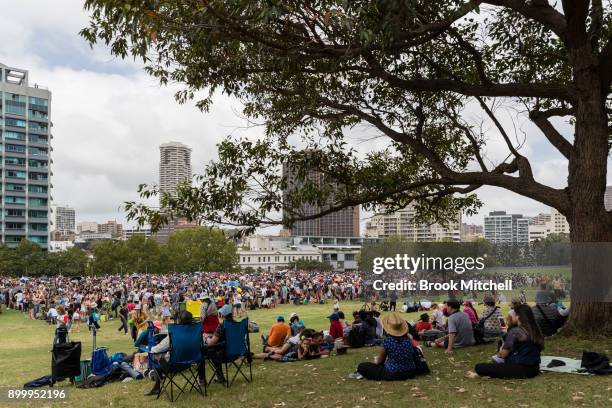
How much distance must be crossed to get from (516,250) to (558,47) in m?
10.5

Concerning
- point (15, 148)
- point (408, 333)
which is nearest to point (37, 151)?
point (15, 148)

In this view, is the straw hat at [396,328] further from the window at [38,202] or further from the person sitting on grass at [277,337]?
the window at [38,202]

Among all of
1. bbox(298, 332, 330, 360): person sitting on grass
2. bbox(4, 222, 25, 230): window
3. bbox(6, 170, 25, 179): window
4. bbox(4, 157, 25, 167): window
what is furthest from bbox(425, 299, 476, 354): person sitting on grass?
bbox(4, 157, 25, 167): window

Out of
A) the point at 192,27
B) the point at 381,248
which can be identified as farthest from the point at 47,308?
the point at 192,27

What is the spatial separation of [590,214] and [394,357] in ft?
14.3

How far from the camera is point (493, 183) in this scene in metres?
9.72

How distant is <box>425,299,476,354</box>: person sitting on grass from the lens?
9.35 meters

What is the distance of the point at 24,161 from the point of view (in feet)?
279

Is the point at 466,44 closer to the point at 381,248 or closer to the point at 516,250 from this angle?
the point at 516,250

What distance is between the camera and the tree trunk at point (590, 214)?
29.1ft

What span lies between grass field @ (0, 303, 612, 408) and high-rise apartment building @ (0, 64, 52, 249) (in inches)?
3287

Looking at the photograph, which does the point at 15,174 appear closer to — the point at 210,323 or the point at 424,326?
the point at 210,323

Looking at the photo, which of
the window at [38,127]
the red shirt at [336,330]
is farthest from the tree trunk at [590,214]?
the window at [38,127]

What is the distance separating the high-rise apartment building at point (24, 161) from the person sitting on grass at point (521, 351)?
89.6m
